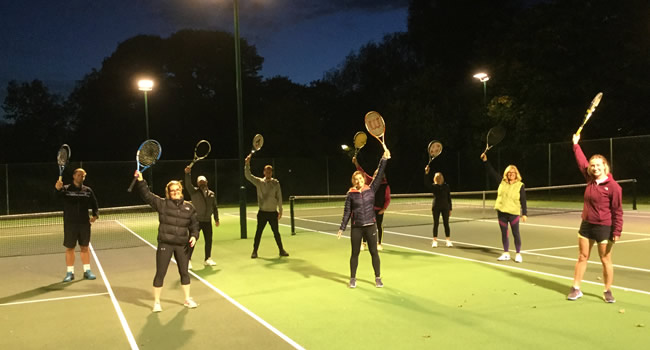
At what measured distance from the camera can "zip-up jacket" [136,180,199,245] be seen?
23.4ft

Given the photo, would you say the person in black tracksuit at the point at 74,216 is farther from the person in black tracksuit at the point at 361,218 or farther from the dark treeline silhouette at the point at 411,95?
the dark treeline silhouette at the point at 411,95

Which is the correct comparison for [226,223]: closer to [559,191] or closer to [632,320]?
[632,320]

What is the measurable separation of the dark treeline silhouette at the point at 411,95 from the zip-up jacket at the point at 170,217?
90.4 feet

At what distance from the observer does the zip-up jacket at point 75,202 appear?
909 cm

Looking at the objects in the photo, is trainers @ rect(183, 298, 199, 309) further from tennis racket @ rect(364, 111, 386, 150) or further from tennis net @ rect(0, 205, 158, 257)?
tennis net @ rect(0, 205, 158, 257)

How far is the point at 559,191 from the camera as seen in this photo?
3106cm

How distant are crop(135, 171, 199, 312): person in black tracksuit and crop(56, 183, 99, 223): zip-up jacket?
264cm

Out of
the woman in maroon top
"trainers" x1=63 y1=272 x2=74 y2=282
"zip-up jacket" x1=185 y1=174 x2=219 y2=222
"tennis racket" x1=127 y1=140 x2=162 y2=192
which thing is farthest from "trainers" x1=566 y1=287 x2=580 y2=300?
"trainers" x1=63 y1=272 x2=74 y2=282

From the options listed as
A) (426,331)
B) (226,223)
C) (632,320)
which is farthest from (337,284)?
(226,223)

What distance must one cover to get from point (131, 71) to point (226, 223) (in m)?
30.4

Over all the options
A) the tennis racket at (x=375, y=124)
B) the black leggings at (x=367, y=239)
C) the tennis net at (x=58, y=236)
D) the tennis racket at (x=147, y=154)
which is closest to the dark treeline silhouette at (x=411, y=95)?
the tennis net at (x=58, y=236)

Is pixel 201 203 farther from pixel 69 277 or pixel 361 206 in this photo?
pixel 361 206

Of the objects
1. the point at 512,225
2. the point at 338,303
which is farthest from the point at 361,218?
the point at 512,225

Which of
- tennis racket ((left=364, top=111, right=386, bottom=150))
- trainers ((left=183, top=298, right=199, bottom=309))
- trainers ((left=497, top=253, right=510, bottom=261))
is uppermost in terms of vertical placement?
tennis racket ((left=364, top=111, right=386, bottom=150))
